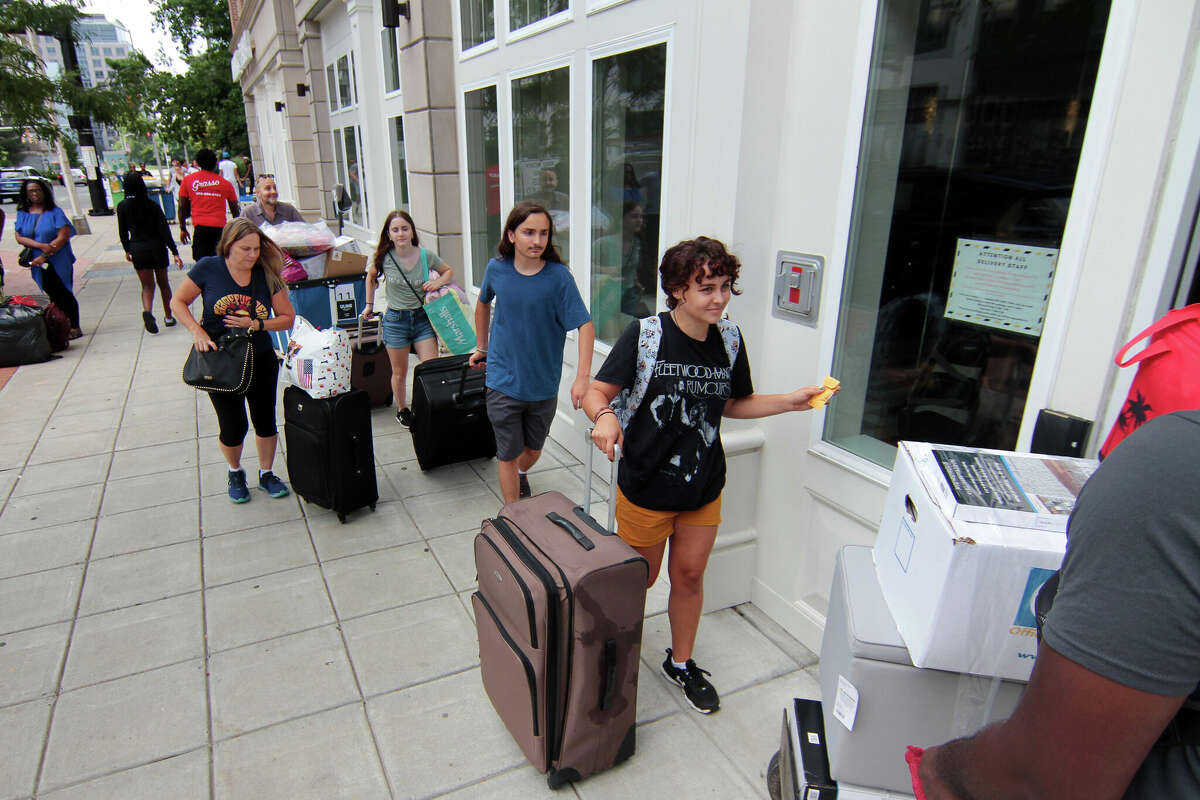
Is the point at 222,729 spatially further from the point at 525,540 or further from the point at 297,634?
the point at 525,540

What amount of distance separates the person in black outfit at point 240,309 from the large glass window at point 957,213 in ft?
10.5

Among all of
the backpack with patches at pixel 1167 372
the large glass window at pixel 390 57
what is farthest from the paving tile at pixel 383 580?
the large glass window at pixel 390 57

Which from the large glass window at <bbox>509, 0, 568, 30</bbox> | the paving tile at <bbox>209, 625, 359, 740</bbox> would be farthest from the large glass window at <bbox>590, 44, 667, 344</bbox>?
the paving tile at <bbox>209, 625, 359, 740</bbox>

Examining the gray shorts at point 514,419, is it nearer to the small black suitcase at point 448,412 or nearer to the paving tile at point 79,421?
the small black suitcase at point 448,412

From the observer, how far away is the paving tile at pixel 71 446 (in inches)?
197

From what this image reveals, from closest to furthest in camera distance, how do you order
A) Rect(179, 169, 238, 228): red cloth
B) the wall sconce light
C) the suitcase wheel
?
the suitcase wheel → the wall sconce light → Rect(179, 169, 238, 228): red cloth

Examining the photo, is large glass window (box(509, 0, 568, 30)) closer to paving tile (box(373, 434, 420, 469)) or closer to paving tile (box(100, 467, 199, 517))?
paving tile (box(373, 434, 420, 469))

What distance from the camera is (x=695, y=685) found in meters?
2.75

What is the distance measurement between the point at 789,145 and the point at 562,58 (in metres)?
2.40

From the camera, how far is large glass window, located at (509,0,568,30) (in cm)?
473

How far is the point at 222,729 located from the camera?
103 inches

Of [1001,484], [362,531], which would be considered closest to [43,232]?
[362,531]

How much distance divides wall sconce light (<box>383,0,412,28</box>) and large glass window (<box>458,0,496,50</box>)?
93cm

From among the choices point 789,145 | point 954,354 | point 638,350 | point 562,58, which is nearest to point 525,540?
point 638,350
